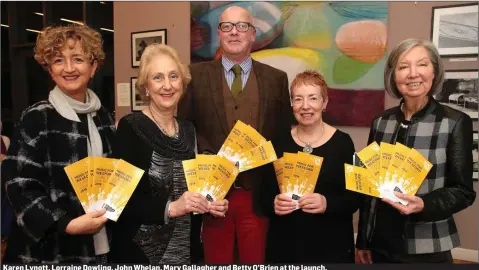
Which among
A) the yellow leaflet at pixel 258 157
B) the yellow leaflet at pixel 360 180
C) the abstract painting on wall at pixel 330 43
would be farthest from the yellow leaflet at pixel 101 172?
the abstract painting on wall at pixel 330 43

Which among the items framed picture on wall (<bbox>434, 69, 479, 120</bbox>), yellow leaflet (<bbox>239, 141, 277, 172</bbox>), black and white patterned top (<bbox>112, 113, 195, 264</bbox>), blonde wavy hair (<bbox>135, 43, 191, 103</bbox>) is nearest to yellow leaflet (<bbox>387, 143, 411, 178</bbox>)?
yellow leaflet (<bbox>239, 141, 277, 172</bbox>)

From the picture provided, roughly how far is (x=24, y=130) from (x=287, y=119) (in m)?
1.35

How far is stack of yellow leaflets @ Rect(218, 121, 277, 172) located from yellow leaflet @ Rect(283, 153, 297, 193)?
0.08m

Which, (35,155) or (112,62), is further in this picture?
(112,62)

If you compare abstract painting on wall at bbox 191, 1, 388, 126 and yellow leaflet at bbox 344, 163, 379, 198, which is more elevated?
abstract painting on wall at bbox 191, 1, 388, 126

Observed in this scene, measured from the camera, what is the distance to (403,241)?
176 cm

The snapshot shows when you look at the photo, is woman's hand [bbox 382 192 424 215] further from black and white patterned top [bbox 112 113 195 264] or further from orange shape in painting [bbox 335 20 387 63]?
orange shape in painting [bbox 335 20 387 63]

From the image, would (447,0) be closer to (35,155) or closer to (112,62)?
(112,62)

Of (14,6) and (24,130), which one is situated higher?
(14,6)

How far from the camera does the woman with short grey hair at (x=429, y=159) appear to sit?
168 centimetres

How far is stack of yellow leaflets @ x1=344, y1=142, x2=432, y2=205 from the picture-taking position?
5.48ft

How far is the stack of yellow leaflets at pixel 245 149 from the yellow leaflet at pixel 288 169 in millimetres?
78

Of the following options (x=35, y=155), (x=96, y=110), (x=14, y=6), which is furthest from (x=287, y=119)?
(x=14, y=6)

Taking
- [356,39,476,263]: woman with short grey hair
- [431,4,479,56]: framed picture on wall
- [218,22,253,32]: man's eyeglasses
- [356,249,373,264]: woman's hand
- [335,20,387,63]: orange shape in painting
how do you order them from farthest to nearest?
[335,20,387,63]: orange shape in painting
[431,4,479,56]: framed picture on wall
[218,22,253,32]: man's eyeglasses
[356,249,373,264]: woman's hand
[356,39,476,263]: woman with short grey hair
